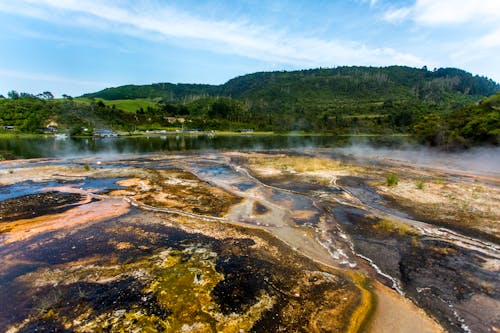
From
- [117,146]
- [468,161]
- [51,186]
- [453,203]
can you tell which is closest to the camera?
[453,203]

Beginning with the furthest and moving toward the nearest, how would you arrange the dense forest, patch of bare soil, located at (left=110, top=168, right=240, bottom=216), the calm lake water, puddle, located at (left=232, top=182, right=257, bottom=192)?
1. the dense forest
2. the calm lake water
3. puddle, located at (left=232, top=182, right=257, bottom=192)
4. patch of bare soil, located at (left=110, top=168, right=240, bottom=216)

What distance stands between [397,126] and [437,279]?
100 m

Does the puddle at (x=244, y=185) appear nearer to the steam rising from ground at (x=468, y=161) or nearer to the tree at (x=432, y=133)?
the steam rising from ground at (x=468, y=161)

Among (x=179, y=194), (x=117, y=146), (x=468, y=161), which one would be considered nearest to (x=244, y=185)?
(x=179, y=194)

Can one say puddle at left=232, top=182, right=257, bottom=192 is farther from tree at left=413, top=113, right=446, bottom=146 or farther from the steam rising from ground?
tree at left=413, top=113, right=446, bottom=146

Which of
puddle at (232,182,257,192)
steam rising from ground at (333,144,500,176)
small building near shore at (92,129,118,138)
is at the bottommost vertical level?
small building near shore at (92,129,118,138)

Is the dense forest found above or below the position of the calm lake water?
above

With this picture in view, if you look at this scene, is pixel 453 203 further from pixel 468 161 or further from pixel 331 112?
pixel 331 112

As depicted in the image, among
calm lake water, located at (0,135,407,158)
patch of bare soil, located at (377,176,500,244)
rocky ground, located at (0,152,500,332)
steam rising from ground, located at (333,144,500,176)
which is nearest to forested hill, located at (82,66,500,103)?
calm lake water, located at (0,135,407,158)

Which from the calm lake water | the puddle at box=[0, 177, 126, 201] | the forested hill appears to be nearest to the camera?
the puddle at box=[0, 177, 126, 201]

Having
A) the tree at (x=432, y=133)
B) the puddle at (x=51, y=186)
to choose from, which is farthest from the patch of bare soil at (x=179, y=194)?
the tree at (x=432, y=133)

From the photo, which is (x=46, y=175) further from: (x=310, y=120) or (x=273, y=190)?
(x=310, y=120)

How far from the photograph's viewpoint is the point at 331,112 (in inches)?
4774

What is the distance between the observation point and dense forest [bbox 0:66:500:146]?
43.8m
